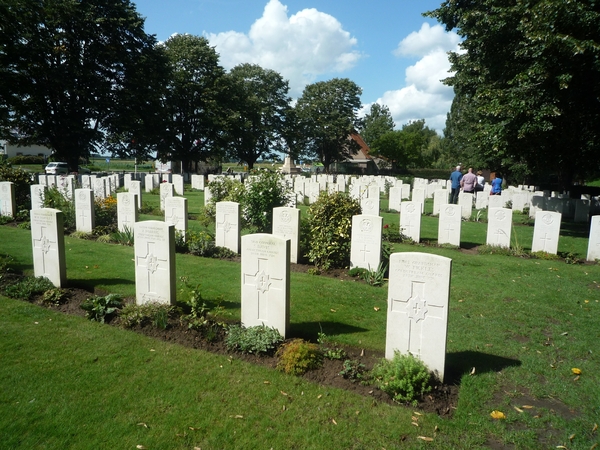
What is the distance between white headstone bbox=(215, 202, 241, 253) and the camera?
36.1 feet

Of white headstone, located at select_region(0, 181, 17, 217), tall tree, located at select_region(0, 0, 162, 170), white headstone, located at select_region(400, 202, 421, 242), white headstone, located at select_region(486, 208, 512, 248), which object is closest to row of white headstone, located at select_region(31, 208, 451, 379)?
white headstone, located at select_region(400, 202, 421, 242)

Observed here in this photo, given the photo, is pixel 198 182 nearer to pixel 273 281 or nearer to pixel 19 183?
pixel 19 183

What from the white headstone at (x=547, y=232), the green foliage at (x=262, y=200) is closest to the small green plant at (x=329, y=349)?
the green foliage at (x=262, y=200)

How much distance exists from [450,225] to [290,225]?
5005mm

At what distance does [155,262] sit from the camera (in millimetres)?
6363

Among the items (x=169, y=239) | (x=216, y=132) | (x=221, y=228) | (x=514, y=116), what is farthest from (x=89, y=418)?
(x=216, y=132)

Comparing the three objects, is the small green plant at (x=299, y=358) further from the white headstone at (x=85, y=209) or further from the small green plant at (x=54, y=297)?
the white headstone at (x=85, y=209)

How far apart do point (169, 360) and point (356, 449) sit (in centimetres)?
244

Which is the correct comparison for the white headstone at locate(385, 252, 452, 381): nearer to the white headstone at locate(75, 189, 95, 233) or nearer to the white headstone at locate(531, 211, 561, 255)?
the white headstone at locate(531, 211, 561, 255)

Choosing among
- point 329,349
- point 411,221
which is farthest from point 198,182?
point 329,349

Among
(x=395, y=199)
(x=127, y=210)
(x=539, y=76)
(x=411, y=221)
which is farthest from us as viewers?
(x=395, y=199)

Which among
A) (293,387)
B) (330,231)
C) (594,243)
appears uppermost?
(330,231)

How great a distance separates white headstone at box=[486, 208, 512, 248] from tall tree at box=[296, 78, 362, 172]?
42.5 meters

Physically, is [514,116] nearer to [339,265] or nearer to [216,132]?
[339,265]
